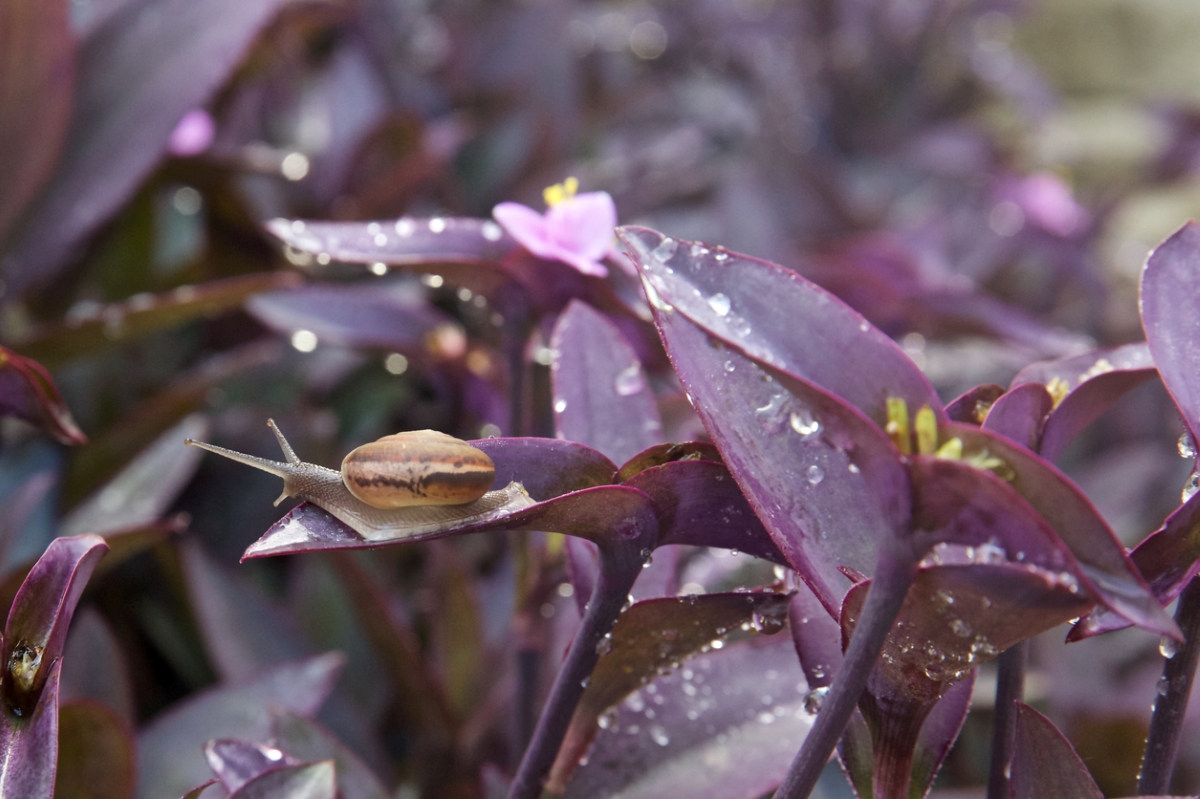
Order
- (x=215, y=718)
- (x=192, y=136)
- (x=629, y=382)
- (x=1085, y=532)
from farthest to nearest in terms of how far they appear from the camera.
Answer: (x=192, y=136)
(x=215, y=718)
(x=629, y=382)
(x=1085, y=532)

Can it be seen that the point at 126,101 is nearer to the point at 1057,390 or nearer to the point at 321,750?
the point at 321,750

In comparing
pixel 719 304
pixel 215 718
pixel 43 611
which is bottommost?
pixel 215 718

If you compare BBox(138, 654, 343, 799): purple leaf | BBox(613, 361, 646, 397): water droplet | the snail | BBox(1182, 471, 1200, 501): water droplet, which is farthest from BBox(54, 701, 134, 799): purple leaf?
BBox(1182, 471, 1200, 501): water droplet

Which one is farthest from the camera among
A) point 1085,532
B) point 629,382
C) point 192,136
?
point 192,136

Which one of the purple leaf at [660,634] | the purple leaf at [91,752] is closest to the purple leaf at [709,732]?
the purple leaf at [660,634]

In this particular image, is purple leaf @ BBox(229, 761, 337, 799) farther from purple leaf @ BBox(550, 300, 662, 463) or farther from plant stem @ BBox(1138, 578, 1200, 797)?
plant stem @ BBox(1138, 578, 1200, 797)

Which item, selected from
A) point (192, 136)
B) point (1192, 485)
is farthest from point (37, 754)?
point (192, 136)

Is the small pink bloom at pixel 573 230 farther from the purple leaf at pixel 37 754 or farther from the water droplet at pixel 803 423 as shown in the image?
the purple leaf at pixel 37 754

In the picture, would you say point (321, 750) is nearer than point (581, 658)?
No
